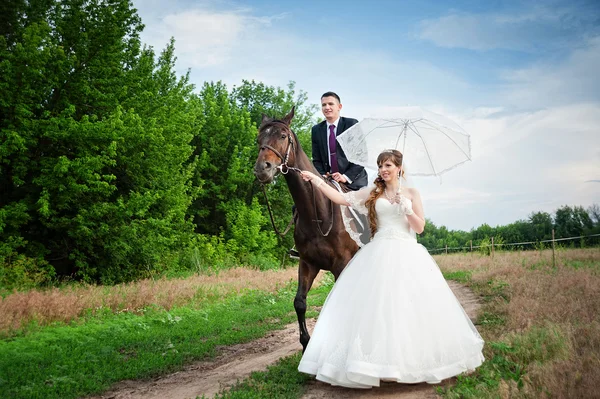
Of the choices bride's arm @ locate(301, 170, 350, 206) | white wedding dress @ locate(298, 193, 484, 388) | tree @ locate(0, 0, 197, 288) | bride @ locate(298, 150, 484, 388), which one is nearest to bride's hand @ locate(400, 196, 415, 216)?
bride @ locate(298, 150, 484, 388)

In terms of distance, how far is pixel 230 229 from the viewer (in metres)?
35.8

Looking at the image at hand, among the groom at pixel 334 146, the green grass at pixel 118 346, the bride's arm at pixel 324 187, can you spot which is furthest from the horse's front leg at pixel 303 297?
the green grass at pixel 118 346

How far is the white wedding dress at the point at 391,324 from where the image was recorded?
4730 mm

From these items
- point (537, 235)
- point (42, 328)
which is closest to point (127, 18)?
point (42, 328)

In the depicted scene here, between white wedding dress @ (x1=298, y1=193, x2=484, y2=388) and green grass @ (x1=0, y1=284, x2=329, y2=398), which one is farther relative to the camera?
green grass @ (x1=0, y1=284, x2=329, y2=398)

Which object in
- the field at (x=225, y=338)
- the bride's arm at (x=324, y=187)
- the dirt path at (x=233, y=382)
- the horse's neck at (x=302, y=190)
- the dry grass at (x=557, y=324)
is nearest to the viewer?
the dry grass at (x=557, y=324)

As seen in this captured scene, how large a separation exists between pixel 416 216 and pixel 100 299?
9.29 metres

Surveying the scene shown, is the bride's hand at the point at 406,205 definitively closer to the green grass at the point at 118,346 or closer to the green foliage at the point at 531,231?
the green grass at the point at 118,346

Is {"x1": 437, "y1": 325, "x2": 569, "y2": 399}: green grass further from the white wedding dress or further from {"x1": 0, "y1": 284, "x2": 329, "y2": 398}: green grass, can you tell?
{"x1": 0, "y1": 284, "x2": 329, "y2": 398}: green grass

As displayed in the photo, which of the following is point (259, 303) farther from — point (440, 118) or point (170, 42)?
point (170, 42)

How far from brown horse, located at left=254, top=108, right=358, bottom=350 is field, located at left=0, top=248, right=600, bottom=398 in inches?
47.7

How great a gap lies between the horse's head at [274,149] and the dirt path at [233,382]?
2597 mm

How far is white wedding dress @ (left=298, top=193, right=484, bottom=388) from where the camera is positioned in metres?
4.73

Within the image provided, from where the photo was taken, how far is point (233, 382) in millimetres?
6098
